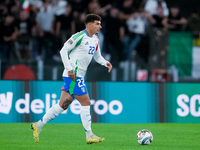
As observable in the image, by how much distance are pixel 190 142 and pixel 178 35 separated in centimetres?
655

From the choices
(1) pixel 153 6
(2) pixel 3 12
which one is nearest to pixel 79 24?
(2) pixel 3 12

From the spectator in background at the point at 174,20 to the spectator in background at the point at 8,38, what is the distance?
16.2ft

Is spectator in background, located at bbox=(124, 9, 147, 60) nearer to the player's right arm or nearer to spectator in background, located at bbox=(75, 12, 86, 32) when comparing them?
spectator in background, located at bbox=(75, 12, 86, 32)

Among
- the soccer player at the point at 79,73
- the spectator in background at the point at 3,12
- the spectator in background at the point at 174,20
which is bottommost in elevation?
the soccer player at the point at 79,73

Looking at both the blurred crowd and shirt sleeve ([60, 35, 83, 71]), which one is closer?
shirt sleeve ([60, 35, 83, 71])

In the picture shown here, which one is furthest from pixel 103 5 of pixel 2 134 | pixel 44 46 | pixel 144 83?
pixel 2 134

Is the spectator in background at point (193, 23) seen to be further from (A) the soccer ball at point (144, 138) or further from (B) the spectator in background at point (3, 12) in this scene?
(A) the soccer ball at point (144, 138)

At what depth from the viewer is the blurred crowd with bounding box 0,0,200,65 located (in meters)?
13.0

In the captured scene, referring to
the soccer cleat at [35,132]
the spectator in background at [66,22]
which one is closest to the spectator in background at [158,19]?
the spectator in background at [66,22]

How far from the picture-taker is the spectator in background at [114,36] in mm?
12883

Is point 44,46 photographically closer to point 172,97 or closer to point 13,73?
point 13,73

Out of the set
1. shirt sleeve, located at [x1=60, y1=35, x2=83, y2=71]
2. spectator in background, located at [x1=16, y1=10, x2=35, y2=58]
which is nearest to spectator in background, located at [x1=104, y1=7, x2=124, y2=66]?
spectator in background, located at [x1=16, y1=10, x2=35, y2=58]

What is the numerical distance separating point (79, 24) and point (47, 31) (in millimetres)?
1060

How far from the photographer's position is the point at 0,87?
10820 millimetres
